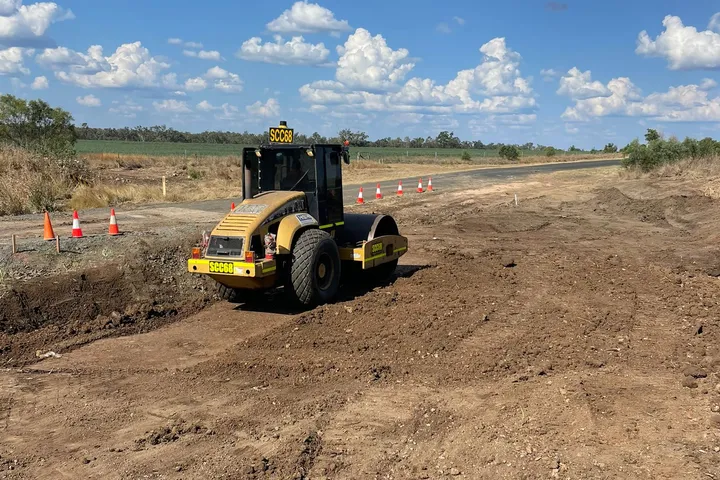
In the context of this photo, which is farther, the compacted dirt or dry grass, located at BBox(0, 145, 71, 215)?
dry grass, located at BBox(0, 145, 71, 215)

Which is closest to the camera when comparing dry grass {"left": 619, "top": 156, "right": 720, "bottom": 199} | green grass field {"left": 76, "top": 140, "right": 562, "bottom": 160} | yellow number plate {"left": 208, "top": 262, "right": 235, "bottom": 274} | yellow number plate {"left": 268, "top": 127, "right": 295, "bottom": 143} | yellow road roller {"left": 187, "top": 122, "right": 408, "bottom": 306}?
yellow number plate {"left": 208, "top": 262, "right": 235, "bottom": 274}

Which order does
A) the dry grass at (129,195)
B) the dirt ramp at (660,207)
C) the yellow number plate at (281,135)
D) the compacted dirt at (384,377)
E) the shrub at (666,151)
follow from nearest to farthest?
1. the compacted dirt at (384,377)
2. the yellow number plate at (281,135)
3. the dirt ramp at (660,207)
4. the dry grass at (129,195)
5. the shrub at (666,151)

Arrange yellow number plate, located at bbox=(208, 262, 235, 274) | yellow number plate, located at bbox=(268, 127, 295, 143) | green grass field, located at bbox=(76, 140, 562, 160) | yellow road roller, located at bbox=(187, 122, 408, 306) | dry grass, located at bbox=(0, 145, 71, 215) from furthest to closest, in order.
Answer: green grass field, located at bbox=(76, 140, 562, 160) → dry grass, located at bbox=(0, 145, 71, 215) → yellow number plate, located at bbox=(268, 127, 295, 143) → yellow road roller, located at bbox=(187, 122, 408, 306) → yellow number plate, located at bbox=(208, 262, 235, 274)

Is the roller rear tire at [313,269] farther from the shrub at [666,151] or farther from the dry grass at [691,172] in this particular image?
the shrub at [666,151]

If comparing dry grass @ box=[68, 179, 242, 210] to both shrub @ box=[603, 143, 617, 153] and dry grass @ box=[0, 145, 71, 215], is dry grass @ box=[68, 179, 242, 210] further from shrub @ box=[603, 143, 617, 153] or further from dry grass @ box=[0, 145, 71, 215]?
shrub @ box=[603, 143, 617, 153]

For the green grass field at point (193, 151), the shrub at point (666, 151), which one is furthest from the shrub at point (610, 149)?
the shrub at point (666, 151)

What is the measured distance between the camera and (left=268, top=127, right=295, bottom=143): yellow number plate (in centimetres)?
954

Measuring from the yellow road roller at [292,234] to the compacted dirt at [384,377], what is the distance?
1.68 feet

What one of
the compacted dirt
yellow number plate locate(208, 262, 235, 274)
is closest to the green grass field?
the compacted dirt

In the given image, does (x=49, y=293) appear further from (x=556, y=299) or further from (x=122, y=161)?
(x=122, y=161)

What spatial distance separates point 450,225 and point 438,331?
10.4m

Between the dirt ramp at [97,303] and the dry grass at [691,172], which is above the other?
the dry grass at [691,172]

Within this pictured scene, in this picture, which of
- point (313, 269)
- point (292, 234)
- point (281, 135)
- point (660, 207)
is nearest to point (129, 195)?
point (281, 135)

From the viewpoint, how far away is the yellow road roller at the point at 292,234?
8547 mm
